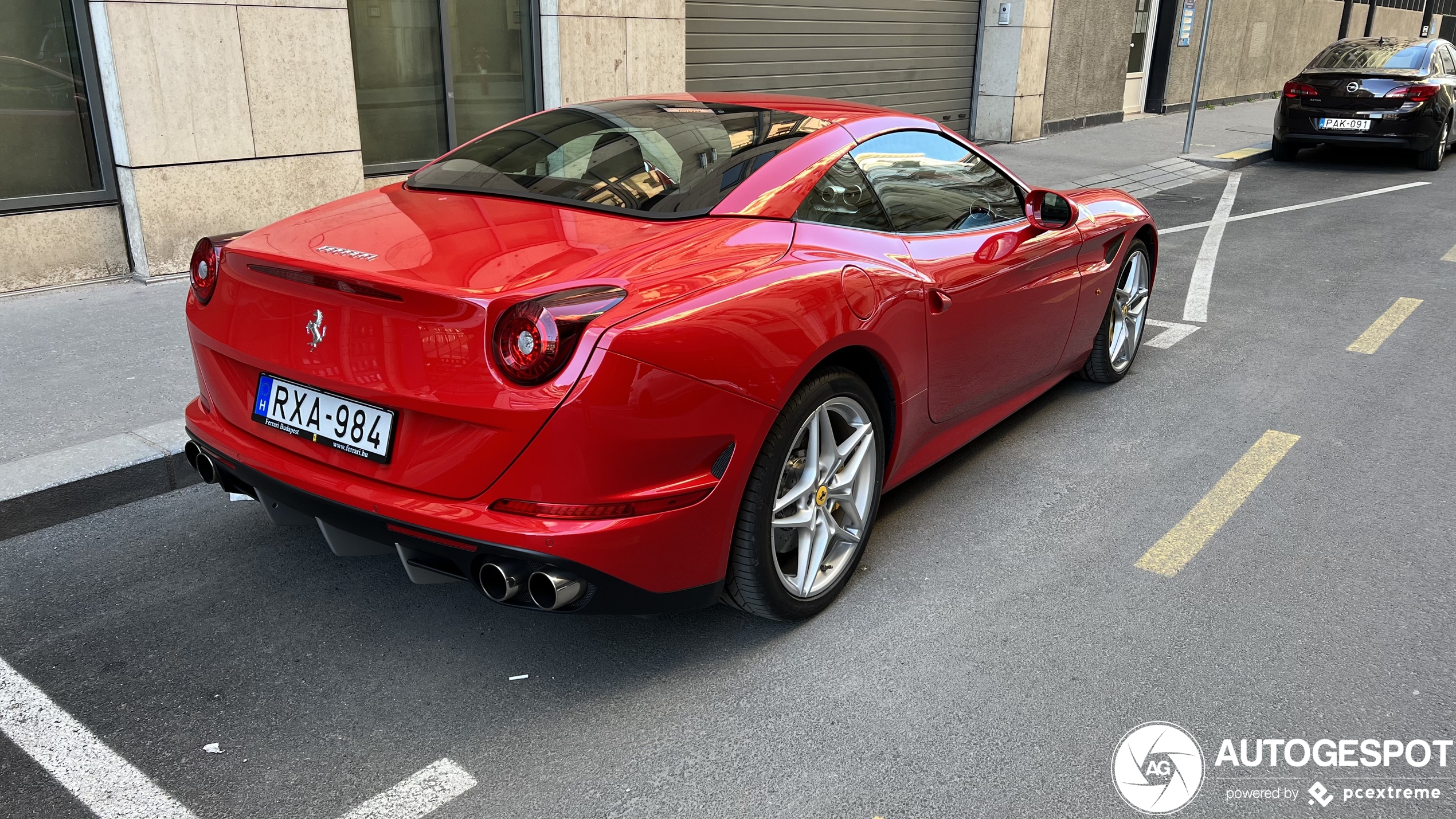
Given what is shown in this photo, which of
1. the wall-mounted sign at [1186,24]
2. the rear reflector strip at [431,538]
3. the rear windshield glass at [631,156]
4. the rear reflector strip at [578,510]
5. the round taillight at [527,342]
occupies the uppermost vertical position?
the wall-mounted sign at [1186,24]

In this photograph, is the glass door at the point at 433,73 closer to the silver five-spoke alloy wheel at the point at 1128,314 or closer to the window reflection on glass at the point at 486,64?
the window reflection on glass at the point at 486,64

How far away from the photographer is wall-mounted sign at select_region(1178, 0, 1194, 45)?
17750 millimetres

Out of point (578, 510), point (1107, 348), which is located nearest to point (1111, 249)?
point (1107, 348)

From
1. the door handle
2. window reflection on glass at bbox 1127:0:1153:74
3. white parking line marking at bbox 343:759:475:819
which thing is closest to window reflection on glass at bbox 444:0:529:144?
the door handle

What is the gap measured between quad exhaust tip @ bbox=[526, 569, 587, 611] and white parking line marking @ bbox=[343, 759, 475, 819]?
44cm

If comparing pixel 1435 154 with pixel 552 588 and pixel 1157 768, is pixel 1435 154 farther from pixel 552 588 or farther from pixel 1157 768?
pixel 552 588

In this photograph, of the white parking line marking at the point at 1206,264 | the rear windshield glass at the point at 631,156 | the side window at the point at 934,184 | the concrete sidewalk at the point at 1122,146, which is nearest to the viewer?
the rear windshield glass at the point at 631,156

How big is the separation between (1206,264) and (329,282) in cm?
732

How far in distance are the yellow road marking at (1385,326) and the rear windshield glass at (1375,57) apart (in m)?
7.76

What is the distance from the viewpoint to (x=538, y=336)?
2.47 metres

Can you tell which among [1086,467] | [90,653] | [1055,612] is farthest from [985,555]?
[90,653]

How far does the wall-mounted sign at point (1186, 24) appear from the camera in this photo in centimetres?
1775

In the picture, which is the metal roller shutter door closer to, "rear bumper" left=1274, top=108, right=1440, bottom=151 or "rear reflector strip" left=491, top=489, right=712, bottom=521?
"rear bumper" left=1274, top=108, right=1440, bottom=151

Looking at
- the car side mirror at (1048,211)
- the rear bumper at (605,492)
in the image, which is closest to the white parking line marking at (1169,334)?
the car side mirror at (1048,211)
